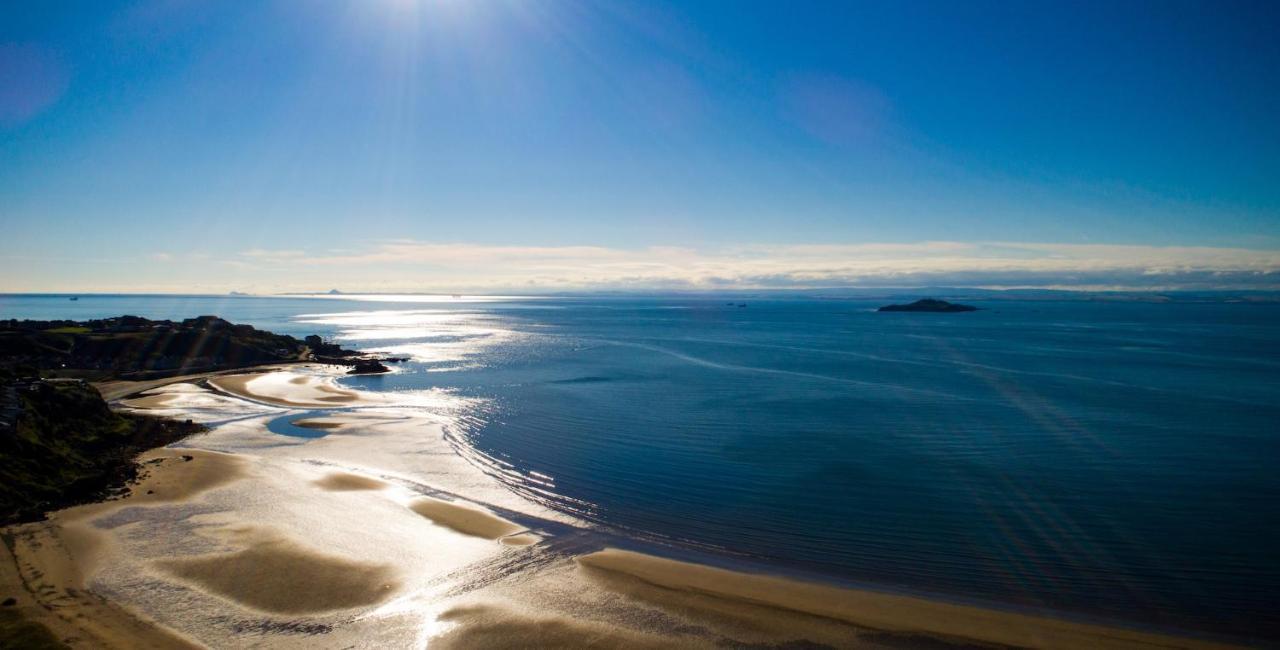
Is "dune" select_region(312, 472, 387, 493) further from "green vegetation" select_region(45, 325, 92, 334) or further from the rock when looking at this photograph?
"green vegetation" select_region(45, 325, 92, 334)

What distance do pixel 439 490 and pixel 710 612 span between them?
14.3m

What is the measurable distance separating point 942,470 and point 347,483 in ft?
85.1

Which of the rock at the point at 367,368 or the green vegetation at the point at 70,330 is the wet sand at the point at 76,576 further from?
the green vegetation at the point at 70,330

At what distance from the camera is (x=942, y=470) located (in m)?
27.8

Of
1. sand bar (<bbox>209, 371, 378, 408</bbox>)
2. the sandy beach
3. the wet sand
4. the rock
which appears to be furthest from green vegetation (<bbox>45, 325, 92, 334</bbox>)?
the wet sand

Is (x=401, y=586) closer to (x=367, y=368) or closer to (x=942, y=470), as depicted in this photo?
(x=942, y=470)

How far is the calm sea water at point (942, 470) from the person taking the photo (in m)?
17.4

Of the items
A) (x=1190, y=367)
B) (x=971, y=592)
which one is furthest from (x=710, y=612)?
(x=1190, y=367)

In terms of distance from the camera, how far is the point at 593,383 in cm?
5669

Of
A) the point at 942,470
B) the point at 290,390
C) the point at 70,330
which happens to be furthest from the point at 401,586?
the point at 70,330

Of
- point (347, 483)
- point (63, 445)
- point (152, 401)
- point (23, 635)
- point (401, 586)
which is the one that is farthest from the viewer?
point (152, 401)

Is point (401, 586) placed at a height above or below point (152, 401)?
below

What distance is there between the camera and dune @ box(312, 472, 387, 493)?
2522cm

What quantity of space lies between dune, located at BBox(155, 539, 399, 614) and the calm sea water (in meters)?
7.72
